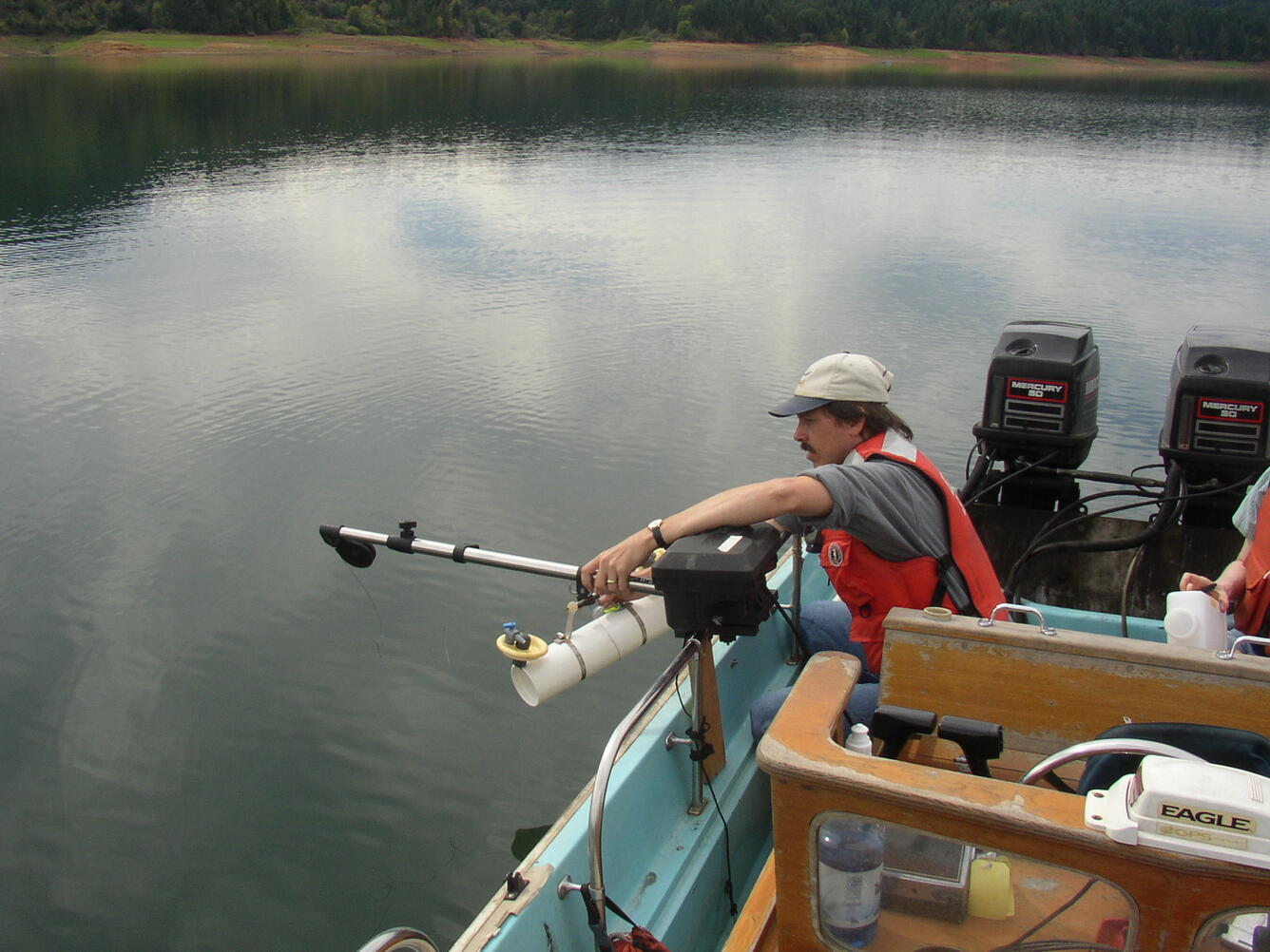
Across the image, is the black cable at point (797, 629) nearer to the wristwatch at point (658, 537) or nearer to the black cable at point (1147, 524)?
the wristwatch at point (658, 537)

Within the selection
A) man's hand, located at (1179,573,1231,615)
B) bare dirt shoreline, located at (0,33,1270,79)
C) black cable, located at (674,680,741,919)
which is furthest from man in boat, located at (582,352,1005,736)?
bare dirt shoreline, located at (0,33,1270,79)

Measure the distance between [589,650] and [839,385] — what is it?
34.7 inches

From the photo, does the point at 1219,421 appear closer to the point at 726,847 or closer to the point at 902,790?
the point at 726,847

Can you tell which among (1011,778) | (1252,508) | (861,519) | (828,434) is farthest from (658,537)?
(1252,508)

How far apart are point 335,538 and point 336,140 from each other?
928 inches

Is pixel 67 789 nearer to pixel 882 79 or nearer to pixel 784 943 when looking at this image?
pixel 784 943

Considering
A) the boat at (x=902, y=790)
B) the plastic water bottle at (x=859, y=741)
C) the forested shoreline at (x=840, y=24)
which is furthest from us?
the forested shoreline at (x=840, y=24)

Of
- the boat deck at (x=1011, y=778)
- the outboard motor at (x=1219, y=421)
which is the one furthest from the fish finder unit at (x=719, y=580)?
the outboard motor at (x=1219, y=421)

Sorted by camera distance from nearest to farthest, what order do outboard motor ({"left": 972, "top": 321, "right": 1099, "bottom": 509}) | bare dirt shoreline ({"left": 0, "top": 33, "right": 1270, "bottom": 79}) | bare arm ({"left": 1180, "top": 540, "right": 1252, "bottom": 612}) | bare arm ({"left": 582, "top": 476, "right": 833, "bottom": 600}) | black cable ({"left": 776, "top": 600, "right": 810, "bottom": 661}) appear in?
bare arm ({"left": 582, "top": 476, "right": 833, "bottom": 600}) → bare arm ({"left": 1180, "top": 540, "right": 1252, "bottom": 612}) → black cable ({"left": 776, "top": 600, "right": 810, "bottom": 661}) → outboard motor ({"left": 972, "top": 321, "right": 1099, "bottom": 509}) → bare dirt shoreline ({"left": 0, "top": 33, "right": 1270, "bottom": 79})

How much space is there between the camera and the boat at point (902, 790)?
142 cm

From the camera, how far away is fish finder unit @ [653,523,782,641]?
7.16 ft

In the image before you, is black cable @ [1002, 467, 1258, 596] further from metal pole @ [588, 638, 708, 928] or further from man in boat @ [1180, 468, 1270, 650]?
metal pole @ [588, 638, 708, 928]

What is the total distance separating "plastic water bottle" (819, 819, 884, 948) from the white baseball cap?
1.19 m

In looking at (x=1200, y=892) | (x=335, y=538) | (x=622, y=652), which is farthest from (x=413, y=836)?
(x=1200, y=892)
